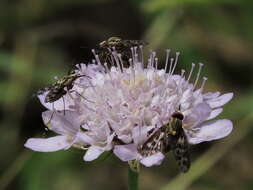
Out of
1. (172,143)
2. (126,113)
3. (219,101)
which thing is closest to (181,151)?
(172,143)

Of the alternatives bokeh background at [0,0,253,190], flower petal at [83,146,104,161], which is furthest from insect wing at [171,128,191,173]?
bokeh background at [0,0,253,190]

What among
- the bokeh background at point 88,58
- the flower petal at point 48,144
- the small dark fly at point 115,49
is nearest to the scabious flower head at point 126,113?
the flower petal at point 48,144

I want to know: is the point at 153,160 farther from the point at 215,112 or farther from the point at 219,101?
the point at 219,101

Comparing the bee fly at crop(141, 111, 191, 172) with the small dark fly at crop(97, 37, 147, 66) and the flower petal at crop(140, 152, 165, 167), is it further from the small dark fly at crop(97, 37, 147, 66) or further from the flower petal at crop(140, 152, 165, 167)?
the small dark fly at crop(97, 37, 147, 66)

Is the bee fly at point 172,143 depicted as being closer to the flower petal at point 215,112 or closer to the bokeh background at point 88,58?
the flower petal at point 215,112

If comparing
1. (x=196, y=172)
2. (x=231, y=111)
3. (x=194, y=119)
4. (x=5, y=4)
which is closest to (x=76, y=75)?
(x=194, y=119)

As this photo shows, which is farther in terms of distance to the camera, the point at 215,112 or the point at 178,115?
the point at 215,112
